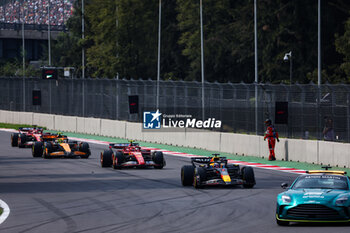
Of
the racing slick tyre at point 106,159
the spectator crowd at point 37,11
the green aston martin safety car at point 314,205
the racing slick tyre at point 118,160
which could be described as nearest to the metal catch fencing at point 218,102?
the racing slick tyre at point 118,160

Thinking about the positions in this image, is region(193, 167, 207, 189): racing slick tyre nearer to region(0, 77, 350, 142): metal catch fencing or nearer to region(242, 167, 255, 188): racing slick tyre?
region(242, 167, 255, 188): racing slick tyre

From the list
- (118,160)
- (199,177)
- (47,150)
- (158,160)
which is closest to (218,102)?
(47,150)

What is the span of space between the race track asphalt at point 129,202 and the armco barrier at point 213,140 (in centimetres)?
270

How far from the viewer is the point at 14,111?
2357 inches

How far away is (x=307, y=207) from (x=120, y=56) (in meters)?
58.3

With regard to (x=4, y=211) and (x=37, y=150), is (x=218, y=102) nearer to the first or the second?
(x=37, y=150)

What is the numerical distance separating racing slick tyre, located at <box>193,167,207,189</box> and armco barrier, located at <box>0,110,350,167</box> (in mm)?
7747

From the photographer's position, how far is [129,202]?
60.3ft

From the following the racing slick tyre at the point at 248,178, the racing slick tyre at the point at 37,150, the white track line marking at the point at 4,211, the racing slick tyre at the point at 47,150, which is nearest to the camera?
the white track line marking at the point at 4,211

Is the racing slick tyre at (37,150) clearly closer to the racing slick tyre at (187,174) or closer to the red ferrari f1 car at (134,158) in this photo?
the red ferrari f1 car at (134,158)

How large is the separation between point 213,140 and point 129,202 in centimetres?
1736

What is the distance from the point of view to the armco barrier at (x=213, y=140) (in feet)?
92.1

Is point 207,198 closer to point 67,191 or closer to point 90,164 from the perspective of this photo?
point 67,191

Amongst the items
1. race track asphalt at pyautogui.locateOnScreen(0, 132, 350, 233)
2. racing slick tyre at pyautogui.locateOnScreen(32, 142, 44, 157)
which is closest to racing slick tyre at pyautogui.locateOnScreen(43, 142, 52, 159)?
racing slick tyre at pyautogui.locateOnScreen(32, 142, 44, 157)
